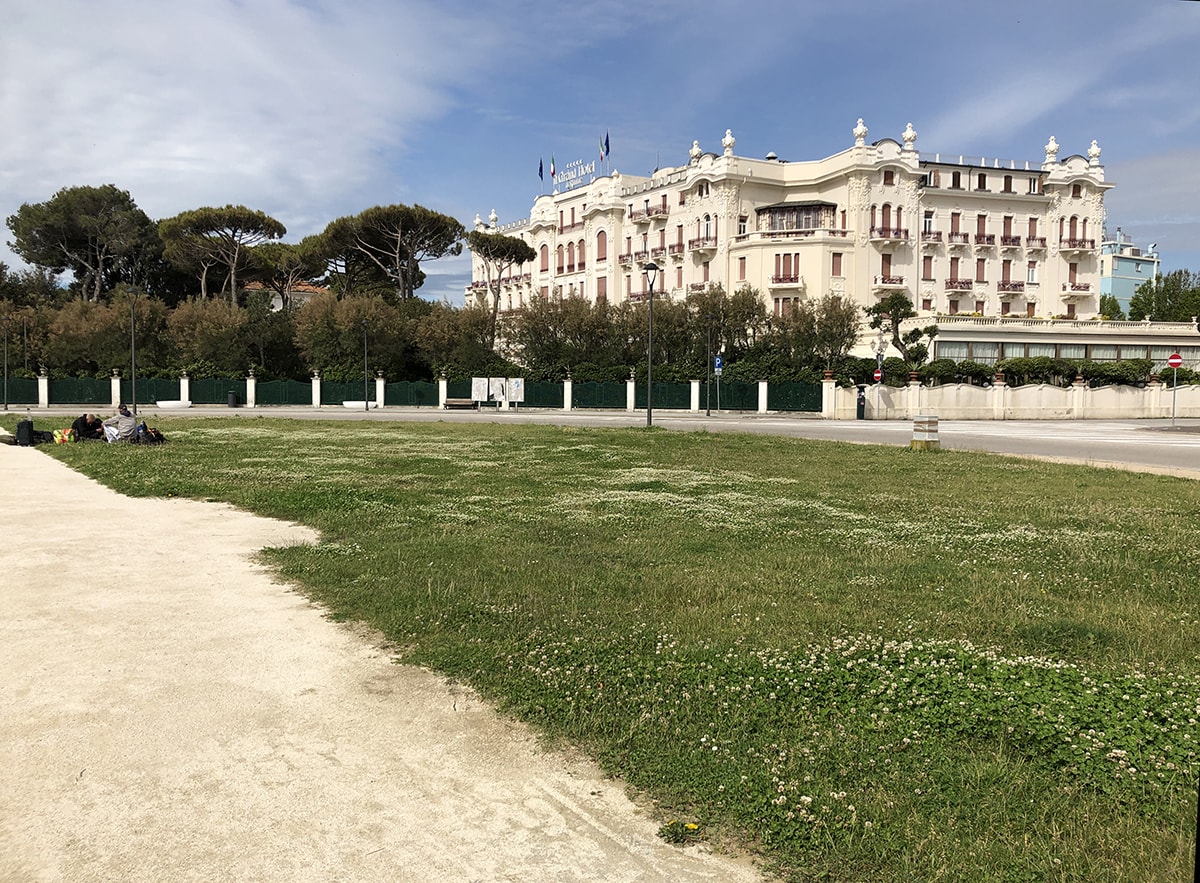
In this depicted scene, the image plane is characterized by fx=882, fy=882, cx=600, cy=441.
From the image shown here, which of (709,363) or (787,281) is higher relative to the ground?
(787,281)

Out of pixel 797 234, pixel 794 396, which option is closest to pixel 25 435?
pixel 794 396

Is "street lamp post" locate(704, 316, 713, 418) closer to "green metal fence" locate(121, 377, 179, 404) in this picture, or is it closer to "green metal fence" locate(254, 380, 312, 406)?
"green metal fence" locate(254, 380, 312, 406)

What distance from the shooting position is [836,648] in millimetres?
5645

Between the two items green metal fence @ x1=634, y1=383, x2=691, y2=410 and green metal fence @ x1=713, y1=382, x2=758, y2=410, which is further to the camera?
green metal fence @ x1=634, y1=383, x2=691, y2=410

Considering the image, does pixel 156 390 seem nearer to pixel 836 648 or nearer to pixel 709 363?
pixel 709 363

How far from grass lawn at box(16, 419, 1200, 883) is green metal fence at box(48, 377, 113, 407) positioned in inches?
2168

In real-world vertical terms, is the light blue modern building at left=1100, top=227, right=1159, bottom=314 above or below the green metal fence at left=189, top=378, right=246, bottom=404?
above

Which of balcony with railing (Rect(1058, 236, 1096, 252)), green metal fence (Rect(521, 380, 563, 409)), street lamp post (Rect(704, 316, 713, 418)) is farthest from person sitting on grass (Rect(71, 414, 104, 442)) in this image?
balcony with railing (Rect(1058, 236, 1096, 252))

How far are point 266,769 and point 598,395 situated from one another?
58041 mm

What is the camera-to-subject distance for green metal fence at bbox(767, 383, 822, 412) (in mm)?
57031

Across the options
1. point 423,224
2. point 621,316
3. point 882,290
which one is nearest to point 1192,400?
point 882,290

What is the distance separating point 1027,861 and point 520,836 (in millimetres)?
1949

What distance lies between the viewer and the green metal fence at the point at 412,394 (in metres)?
65.1

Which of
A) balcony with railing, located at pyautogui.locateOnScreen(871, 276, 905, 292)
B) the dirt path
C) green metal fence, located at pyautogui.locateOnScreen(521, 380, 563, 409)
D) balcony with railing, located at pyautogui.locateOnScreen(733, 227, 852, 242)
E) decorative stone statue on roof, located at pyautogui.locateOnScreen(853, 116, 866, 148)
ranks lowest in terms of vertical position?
the dirt path
